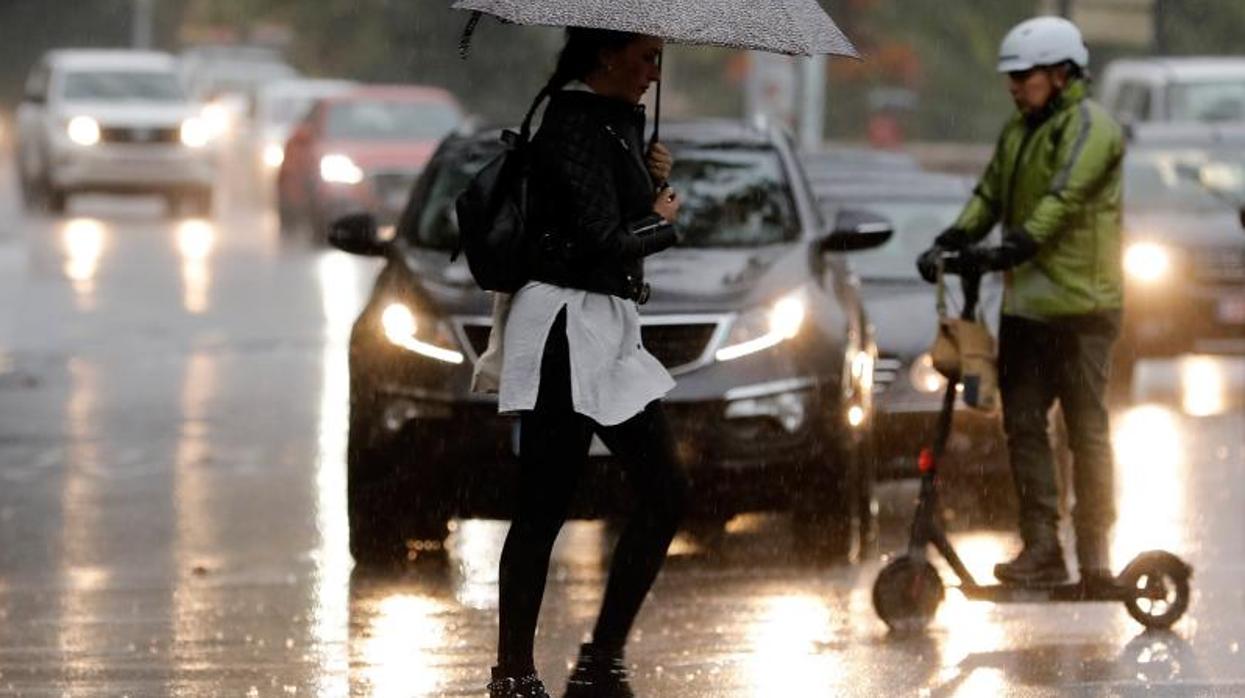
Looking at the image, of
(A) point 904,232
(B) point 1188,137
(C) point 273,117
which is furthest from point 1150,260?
(C) point 273,117

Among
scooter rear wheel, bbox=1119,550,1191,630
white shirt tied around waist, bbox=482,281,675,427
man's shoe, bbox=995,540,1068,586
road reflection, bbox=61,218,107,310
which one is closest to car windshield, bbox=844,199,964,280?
man's shoe, bbox=995,540,1068,586

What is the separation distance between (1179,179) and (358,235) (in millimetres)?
8735

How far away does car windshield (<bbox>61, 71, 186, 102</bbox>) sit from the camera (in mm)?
39719

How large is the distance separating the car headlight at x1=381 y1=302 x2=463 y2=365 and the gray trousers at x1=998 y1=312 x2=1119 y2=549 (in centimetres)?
211

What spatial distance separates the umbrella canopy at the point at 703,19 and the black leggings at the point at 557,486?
0.71m

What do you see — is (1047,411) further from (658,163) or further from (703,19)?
(703,19)

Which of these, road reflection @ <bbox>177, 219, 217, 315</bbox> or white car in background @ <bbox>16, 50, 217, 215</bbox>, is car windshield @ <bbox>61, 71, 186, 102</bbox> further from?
road reflection @ <bbox>177, 219, 217, 315</bbox>

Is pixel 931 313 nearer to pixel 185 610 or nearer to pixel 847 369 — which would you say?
pixel 847 369

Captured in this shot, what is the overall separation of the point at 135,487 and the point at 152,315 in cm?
974

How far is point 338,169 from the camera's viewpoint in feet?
108

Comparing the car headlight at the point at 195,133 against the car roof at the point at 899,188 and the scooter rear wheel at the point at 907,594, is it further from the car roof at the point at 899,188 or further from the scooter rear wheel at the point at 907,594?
the scooter rear wheel at the point at 907,594

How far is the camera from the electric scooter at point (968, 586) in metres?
9.02

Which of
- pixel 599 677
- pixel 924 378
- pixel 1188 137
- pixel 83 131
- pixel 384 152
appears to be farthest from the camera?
pixel 83 131

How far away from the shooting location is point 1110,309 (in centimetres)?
914
